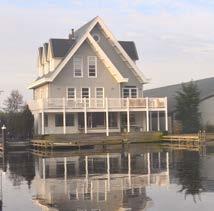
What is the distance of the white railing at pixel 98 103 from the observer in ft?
159

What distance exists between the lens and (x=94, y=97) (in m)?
53.2

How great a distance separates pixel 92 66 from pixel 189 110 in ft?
38.3

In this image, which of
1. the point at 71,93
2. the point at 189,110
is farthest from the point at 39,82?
the point at 189,110

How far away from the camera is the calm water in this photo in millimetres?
14680

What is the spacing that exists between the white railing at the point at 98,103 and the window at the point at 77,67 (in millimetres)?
4039

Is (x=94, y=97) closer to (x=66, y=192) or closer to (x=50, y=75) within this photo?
(x=50, y=75)

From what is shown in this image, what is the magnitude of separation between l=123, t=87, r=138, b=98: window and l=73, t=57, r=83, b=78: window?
535 centimetres

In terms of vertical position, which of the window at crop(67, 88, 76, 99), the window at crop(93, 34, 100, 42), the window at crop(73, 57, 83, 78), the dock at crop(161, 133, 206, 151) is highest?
the window at crop(93, 34, 100, 42)

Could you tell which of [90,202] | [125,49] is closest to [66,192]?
[90,202]

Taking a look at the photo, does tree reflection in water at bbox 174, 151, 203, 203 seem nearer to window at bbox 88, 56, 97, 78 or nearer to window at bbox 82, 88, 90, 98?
window at bbox 82, 88, 90, 98

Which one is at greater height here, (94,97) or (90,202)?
(94,97)

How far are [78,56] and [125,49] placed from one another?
6.31 meters

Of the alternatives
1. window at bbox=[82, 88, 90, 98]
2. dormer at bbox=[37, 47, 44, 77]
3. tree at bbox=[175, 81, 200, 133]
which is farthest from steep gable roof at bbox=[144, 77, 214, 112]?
dormer at bbox=[37, 47, 44, 77]

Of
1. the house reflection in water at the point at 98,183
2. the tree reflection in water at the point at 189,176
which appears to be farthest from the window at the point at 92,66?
the tree reflection in water at the point at 189,176
